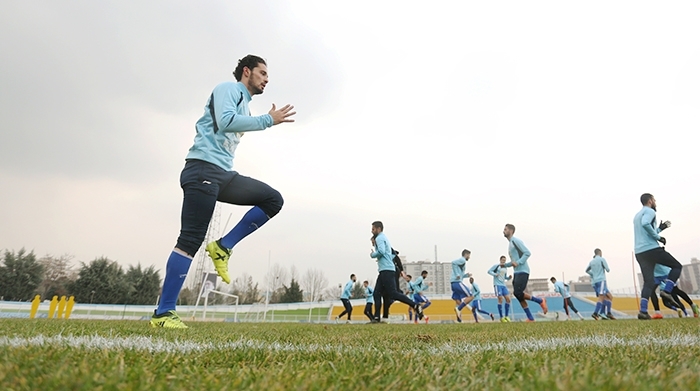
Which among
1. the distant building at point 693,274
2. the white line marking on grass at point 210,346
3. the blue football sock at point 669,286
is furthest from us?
the distant building at point 693,274

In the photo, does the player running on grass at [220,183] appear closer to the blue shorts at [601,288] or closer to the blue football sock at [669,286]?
the blue football sock at [669,286]

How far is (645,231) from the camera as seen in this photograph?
7.25m

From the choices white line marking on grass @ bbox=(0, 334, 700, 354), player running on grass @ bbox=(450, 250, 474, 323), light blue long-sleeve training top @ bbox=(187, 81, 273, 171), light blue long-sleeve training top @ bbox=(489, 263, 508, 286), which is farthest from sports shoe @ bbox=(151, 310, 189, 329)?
light blue long-sleeve training top @ bbox=(489, 263, 508, 286)

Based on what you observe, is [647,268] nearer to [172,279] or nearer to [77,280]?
[172,279]

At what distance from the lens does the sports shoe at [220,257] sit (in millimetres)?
4168

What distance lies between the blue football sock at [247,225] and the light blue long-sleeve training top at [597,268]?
13275 mm

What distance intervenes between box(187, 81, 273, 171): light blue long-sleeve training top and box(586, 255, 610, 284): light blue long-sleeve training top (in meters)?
13.8

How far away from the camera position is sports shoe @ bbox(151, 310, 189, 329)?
136 inches

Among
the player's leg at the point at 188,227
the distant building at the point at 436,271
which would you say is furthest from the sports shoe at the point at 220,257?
the distant building at the point at 436,271

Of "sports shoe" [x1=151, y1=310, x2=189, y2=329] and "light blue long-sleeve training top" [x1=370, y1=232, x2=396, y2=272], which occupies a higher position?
"light blue long-sleeve training top" [x1=370, y1=232, x2=396, y2=272]

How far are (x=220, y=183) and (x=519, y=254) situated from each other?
8.13m

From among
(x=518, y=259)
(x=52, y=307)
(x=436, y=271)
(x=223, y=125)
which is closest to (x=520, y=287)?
(x=518, y=259)

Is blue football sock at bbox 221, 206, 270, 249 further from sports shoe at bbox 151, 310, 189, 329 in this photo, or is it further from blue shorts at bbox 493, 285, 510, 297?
blue shorts at bbox 493, 285, 510, 297

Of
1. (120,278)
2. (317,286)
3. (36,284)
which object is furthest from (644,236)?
(317,286)
